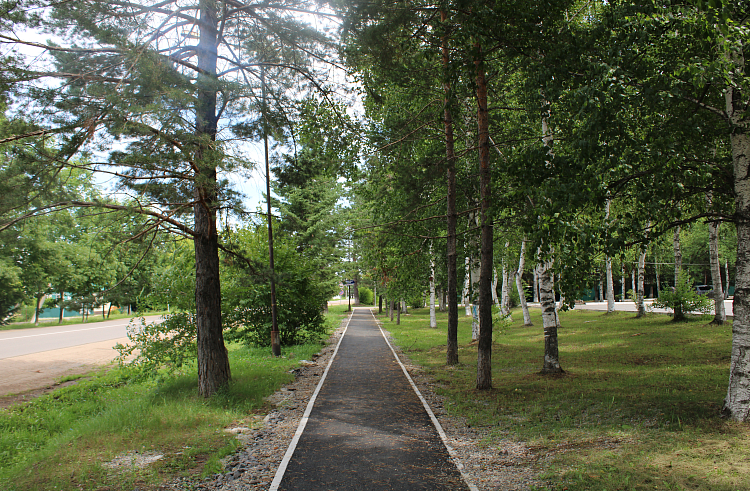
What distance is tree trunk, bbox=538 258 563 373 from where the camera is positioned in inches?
424

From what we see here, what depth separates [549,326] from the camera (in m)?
10.9

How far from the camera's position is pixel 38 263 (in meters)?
32.7

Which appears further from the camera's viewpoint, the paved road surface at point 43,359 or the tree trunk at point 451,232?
the tree trunk at point 451,232

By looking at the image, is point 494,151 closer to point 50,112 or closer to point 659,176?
point 659,176

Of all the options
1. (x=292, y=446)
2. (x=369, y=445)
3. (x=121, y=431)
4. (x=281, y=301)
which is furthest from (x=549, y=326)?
(x=281, y=301)

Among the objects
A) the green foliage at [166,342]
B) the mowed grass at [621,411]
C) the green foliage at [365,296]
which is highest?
the green foliage at [166,342]

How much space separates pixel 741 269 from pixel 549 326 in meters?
5.16

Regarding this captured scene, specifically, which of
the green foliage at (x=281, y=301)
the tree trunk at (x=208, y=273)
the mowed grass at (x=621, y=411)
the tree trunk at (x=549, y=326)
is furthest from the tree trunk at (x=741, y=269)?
the green foliage at (x=281, y=301)

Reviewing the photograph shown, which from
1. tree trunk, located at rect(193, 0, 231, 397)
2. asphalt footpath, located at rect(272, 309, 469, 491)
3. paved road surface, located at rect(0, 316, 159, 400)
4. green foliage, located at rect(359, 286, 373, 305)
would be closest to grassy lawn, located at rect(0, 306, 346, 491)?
tree trunk, located at rect(193, 0, 231, 397)

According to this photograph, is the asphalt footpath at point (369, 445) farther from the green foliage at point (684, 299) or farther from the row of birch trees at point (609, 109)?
the green foliage at point (684, 299)

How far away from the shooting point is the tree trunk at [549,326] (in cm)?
1076

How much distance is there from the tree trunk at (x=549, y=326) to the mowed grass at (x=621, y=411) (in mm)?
414

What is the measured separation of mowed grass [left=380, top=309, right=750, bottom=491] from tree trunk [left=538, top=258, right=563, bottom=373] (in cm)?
41

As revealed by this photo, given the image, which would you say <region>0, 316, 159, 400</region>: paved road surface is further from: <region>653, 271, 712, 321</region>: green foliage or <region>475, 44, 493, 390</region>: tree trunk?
<region>653, 271, 712, 321</region>: green foliage
